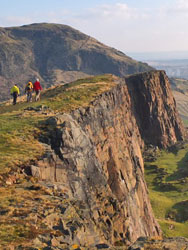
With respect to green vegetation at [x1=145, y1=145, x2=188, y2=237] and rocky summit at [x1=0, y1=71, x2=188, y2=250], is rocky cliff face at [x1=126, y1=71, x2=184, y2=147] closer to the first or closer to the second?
green vegetation at [x1=145, y1=145, x2=188, y2=237]

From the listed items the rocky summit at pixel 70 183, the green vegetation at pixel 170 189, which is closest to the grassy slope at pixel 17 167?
the rocky summit at pixel 70 183

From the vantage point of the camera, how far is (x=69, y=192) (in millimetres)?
22141

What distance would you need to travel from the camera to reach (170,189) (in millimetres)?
88688

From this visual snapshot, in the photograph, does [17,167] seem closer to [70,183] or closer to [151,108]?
Result: [70,183]

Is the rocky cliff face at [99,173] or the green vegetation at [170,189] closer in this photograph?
the rocky cliff face at [99,173]

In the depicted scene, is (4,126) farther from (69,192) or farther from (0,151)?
(69,192)

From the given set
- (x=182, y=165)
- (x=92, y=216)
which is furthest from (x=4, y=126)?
(x=182, y=165)

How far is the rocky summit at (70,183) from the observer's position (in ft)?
52.3

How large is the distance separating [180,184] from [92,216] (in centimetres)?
7492

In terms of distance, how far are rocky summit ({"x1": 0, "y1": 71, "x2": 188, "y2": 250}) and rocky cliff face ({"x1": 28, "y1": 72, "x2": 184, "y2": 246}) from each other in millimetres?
80

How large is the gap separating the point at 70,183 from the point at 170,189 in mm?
71132

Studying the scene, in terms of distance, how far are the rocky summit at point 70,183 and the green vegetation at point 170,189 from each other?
12712 mm

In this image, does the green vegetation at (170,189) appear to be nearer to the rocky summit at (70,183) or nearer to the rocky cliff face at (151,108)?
the rocky cliff face at (151,108)

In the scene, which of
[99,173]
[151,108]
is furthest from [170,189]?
[99,173]
